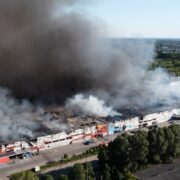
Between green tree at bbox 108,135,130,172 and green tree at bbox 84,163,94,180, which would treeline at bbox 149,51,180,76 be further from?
green tree at bbox 84,163,94,180

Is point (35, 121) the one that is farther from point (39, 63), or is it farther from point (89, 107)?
point (39, 63)

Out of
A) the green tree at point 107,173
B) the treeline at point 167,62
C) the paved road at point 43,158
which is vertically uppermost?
the treeline at point 167,62

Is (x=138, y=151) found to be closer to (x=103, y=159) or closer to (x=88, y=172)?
(x=103, y=159)

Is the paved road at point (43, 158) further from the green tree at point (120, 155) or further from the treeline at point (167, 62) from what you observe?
the treeline at point (167, 62)

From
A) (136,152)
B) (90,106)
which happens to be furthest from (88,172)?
(90,106)

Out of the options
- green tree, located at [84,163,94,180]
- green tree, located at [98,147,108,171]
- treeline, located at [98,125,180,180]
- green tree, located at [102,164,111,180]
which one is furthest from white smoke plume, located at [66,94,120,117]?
green tree, located at [84,163,94,180]

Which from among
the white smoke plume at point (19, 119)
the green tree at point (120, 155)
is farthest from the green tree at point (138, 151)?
the white smoke plume at point (19, 119)

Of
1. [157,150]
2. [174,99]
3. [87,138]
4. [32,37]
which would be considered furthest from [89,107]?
[157,150]
